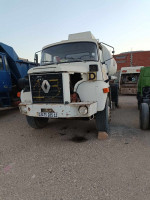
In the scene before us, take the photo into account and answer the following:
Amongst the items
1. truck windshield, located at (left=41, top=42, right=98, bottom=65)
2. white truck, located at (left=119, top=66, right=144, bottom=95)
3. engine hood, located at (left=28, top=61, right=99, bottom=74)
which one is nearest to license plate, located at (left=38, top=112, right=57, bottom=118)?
engine hood, located at (left=28, top=61, right=99, bottom=74)

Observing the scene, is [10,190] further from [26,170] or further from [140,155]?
[140,155]

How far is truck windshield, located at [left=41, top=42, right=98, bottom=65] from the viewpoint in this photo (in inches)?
150

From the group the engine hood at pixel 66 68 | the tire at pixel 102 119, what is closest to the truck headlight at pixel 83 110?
the tire at pixel 102 119

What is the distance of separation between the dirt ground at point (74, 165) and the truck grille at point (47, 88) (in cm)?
104

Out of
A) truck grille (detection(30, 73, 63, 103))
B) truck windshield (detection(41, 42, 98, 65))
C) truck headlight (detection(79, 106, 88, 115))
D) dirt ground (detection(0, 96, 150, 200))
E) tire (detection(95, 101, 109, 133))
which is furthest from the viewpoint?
truck windshield (detection(41, 42, 98, 65))

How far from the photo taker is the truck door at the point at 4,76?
622 cm

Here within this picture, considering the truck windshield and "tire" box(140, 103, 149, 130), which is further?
"tire" box(140, 103, 149, 130)

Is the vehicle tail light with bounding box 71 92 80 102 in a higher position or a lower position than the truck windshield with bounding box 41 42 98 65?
lower

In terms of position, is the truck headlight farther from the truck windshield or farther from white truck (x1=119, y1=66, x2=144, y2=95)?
white truck (x1=119, y1=66, x2=144, y2=95)

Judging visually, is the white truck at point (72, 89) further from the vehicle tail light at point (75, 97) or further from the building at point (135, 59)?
the building at point (135, 59)

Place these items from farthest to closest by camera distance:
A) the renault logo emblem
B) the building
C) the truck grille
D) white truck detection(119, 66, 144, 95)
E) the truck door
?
the building
white truck detection(119, 66, 144, 95)
the truck door
the renault logo emblem
the truck grille

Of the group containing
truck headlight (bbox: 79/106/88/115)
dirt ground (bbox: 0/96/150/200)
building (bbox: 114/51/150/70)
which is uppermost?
building (bbox: 114/51/150/70)

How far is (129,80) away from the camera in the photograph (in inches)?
486

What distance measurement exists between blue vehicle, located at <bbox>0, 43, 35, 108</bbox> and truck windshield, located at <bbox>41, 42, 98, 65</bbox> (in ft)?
9.59
